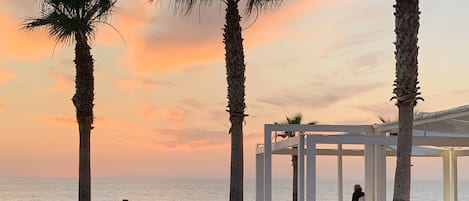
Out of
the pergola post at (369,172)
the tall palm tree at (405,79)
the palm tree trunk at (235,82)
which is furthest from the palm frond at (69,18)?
the tall palm tree at (405,79)

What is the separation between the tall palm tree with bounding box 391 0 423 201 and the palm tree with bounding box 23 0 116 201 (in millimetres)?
7892

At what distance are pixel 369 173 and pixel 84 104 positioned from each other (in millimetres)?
6934

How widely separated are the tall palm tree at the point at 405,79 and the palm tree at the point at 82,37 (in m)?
7.89

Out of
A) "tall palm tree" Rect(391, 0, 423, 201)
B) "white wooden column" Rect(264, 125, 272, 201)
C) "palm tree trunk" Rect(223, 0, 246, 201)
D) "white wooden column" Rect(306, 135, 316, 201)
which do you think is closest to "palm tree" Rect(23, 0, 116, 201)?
"palm tree trunk" Rect(223, 0, 246, 201)

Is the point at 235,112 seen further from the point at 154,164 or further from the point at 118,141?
the point at 154,164

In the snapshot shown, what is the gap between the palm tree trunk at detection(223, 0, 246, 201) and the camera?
17.4 m

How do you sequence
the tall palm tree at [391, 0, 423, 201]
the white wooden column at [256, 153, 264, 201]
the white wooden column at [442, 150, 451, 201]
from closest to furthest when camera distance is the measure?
the tall palm tree at [391, 0, 423, 201]
the white wooden column at [256, 153, 264, 201]
the white wooden column at [442, 150, 451, 201]

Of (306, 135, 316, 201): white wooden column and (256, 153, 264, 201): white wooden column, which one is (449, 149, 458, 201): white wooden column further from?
(306, 135, 316, 201): white wooden column

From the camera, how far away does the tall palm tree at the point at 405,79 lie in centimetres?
1430

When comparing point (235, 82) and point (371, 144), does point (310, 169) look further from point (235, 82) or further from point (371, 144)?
point (235, 82)

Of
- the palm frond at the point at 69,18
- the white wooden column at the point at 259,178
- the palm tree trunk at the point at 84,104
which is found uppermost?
the palm frond at the point at 69,18

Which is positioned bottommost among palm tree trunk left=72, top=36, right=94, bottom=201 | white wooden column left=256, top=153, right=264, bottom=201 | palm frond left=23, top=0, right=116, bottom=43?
white wooden column left=256, top=153, right=264, bottom=201

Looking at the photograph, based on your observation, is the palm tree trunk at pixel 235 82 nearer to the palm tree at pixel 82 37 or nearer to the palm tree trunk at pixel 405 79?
the palm tree at pixel 82 37

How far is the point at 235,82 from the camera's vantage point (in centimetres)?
1745
